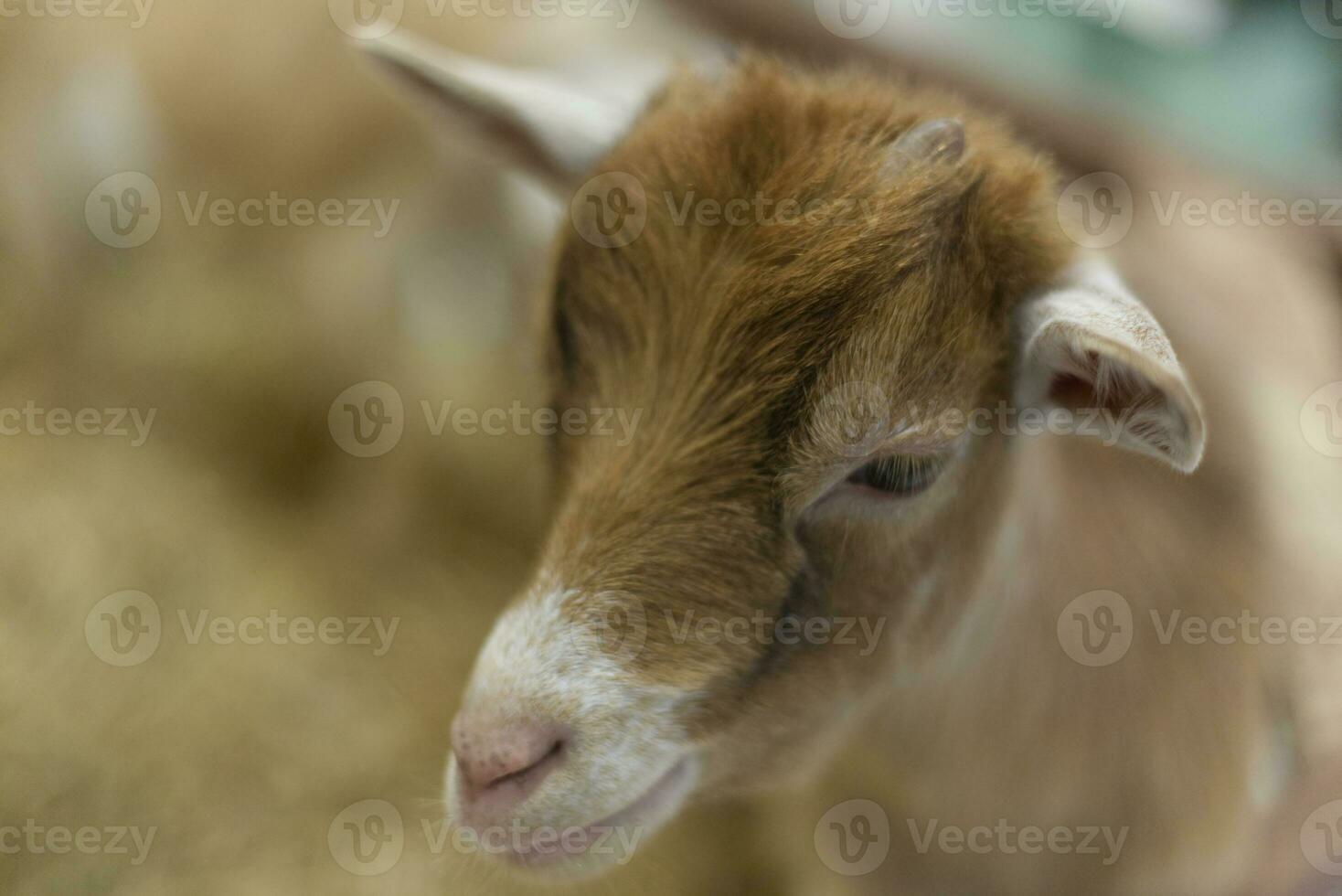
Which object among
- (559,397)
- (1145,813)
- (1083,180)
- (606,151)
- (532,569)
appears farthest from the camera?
(1083,180)

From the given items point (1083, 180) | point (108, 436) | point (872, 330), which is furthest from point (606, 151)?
point (108, 436)

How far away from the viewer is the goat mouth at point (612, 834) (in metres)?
1.58

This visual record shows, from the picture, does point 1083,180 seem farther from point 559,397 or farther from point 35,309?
point 35,309

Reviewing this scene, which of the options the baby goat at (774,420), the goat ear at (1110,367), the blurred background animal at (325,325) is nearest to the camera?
the goat ear at (1110,367)

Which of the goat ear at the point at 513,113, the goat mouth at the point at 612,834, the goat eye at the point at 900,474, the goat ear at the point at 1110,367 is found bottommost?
the goat mouth at the point at 612,834

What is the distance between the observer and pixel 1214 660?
2.24 meters

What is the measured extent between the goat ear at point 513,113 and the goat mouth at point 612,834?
1188 millimetres

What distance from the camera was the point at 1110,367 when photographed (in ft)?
4.84

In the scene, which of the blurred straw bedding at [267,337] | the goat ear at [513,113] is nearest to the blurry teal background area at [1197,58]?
the blurred straw bedding at [267,337]

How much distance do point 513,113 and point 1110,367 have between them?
1232mm

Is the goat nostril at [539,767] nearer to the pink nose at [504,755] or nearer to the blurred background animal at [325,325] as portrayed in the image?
the pink nose at [504,755]

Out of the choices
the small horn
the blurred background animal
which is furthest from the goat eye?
the blurred background animal

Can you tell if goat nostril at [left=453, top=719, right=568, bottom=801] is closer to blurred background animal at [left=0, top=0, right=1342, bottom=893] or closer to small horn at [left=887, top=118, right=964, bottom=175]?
small horn at [left=887, top=118, right=964, bottom=175]

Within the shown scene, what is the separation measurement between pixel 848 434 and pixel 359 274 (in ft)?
8.50
